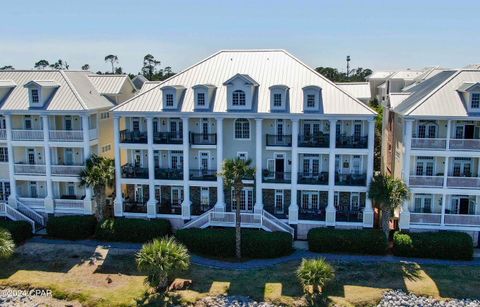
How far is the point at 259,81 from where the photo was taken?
1517 inches

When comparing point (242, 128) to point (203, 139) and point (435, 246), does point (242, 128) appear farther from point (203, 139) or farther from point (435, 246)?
point (435, 246)

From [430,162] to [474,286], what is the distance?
10430 mm

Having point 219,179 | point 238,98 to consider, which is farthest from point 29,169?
point 238,98

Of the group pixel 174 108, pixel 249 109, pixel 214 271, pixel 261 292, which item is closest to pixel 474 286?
pixel 261 292

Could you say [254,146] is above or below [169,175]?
above

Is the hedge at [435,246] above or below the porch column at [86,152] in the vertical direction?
below

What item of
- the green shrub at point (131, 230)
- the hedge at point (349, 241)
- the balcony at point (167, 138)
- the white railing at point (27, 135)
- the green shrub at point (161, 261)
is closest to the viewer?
the green shrub at point (161, 261)

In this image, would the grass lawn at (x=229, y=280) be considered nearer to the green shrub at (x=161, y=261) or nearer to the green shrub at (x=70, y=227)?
the green shrub at (x=161, y=261)

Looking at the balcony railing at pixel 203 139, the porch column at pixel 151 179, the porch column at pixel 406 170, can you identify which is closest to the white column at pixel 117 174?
the porch column at pixel 151 179

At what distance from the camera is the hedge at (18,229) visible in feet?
118

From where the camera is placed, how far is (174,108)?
1463 inches

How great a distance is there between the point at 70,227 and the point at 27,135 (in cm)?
903

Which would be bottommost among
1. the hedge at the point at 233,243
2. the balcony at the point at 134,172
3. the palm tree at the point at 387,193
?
the hedge at the point at 233,243

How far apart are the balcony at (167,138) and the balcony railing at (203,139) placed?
1204mm
